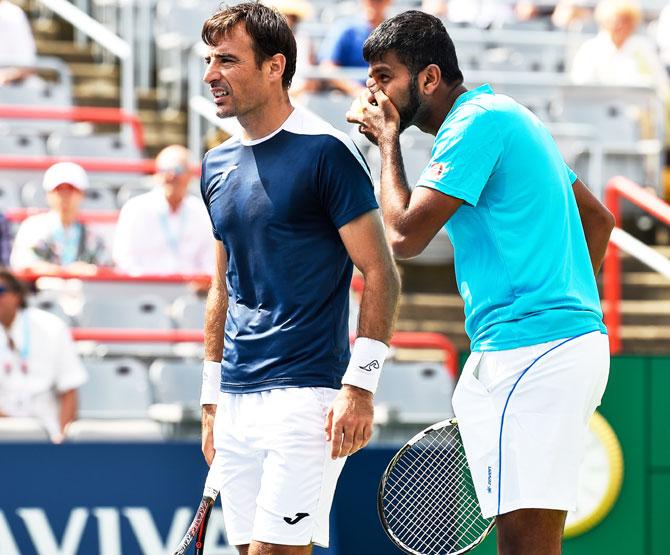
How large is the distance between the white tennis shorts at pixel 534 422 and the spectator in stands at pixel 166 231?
15.4ft

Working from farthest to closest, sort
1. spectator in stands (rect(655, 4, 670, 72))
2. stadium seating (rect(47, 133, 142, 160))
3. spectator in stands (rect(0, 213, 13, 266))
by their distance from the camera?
spectator in stands (rect(655, 4, 670, 72)) < stadium seating (rect(47, 133, 142, 160)) < spectator in stands (rect(0, 213, 13, 266))

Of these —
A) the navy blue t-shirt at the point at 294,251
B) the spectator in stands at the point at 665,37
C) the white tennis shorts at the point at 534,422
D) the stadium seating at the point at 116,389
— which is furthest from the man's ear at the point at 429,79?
the spectator in stands at the point at 665,37

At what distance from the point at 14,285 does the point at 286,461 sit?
11.7ft

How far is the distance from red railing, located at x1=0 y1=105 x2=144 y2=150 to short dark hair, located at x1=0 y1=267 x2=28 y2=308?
336cm

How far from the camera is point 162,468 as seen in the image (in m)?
5.45

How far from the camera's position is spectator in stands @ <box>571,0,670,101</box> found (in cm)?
1013

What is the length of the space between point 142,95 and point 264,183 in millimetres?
7969

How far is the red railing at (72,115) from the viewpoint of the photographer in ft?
Result: 33.7

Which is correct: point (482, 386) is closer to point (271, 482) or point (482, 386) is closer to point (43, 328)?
point (271, 482)

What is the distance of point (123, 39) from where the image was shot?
461 inches

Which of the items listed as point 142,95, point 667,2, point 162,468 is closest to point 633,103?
point 667,2

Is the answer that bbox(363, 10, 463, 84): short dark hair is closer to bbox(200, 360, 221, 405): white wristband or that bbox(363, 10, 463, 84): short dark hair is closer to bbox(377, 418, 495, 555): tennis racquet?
bbox(200, 360, 221, 405): white wristband

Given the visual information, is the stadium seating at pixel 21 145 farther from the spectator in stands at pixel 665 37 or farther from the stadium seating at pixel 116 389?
the spectator in stands at pixel 665 37

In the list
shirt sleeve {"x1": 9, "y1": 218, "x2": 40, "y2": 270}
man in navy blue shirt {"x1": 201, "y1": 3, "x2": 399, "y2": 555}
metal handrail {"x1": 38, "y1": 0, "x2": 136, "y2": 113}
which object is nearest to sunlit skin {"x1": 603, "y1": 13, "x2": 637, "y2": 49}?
metal handrail {"x1": 38, "y1": 0, "x2": 136, "y2": 113}
